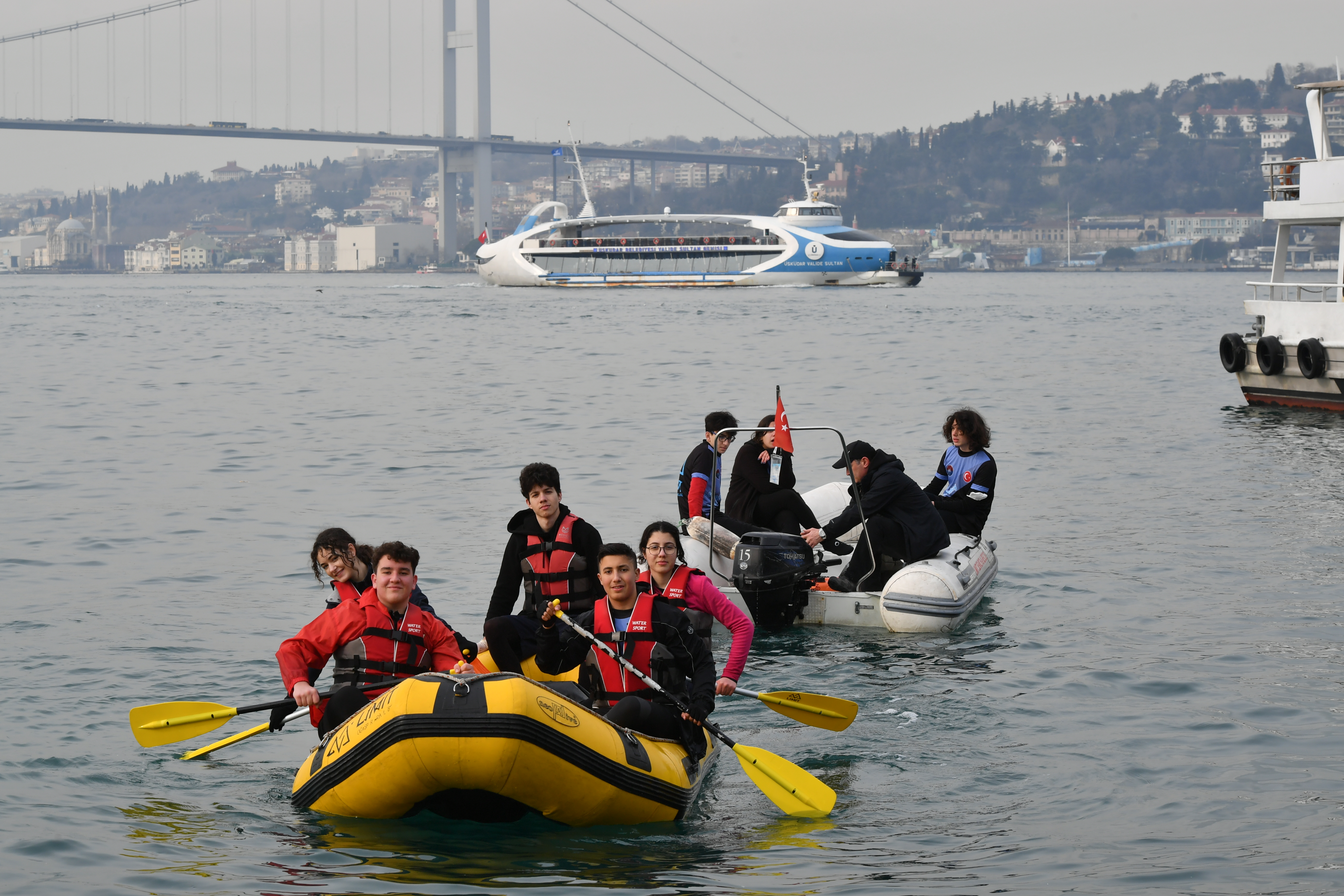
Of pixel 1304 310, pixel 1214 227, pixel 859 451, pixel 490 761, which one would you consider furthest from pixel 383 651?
pixel 1214 227

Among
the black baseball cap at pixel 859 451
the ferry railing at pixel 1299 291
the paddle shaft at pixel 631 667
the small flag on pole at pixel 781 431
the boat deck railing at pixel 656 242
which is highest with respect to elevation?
the boat deck railing at pixel 656 242

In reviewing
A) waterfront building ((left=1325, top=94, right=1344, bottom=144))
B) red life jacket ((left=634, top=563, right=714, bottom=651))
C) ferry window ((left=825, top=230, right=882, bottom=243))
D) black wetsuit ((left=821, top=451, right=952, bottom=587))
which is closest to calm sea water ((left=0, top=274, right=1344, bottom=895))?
black wetsuit ((left=821, top=451, right=952, bottom=587))

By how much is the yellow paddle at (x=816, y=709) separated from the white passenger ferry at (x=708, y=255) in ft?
283

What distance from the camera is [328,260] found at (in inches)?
7869

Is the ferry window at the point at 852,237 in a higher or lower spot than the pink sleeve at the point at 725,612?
higher

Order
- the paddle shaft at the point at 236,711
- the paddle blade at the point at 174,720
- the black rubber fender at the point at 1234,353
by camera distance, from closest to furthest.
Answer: the paddle shaft at the point at 236,711
the paddle blade at the point at 174,720
the black rubber fender at the point at 1234,353

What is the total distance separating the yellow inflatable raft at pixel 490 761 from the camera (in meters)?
5.81

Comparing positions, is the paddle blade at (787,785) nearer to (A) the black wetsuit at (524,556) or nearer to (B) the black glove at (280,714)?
(A) the black wetsuit at (524,556)

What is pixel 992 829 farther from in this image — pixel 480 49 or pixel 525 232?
pixel 480 49

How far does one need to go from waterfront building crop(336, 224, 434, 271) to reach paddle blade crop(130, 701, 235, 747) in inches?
7033

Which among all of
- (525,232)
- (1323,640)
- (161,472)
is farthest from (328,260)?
(1323,640)

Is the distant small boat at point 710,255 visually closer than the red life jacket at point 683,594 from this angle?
No

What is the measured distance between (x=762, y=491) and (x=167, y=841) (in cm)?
536

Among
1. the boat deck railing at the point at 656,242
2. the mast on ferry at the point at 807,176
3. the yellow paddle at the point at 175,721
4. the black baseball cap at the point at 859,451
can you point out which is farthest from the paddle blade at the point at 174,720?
the mast on ferry at the point at 807,176
